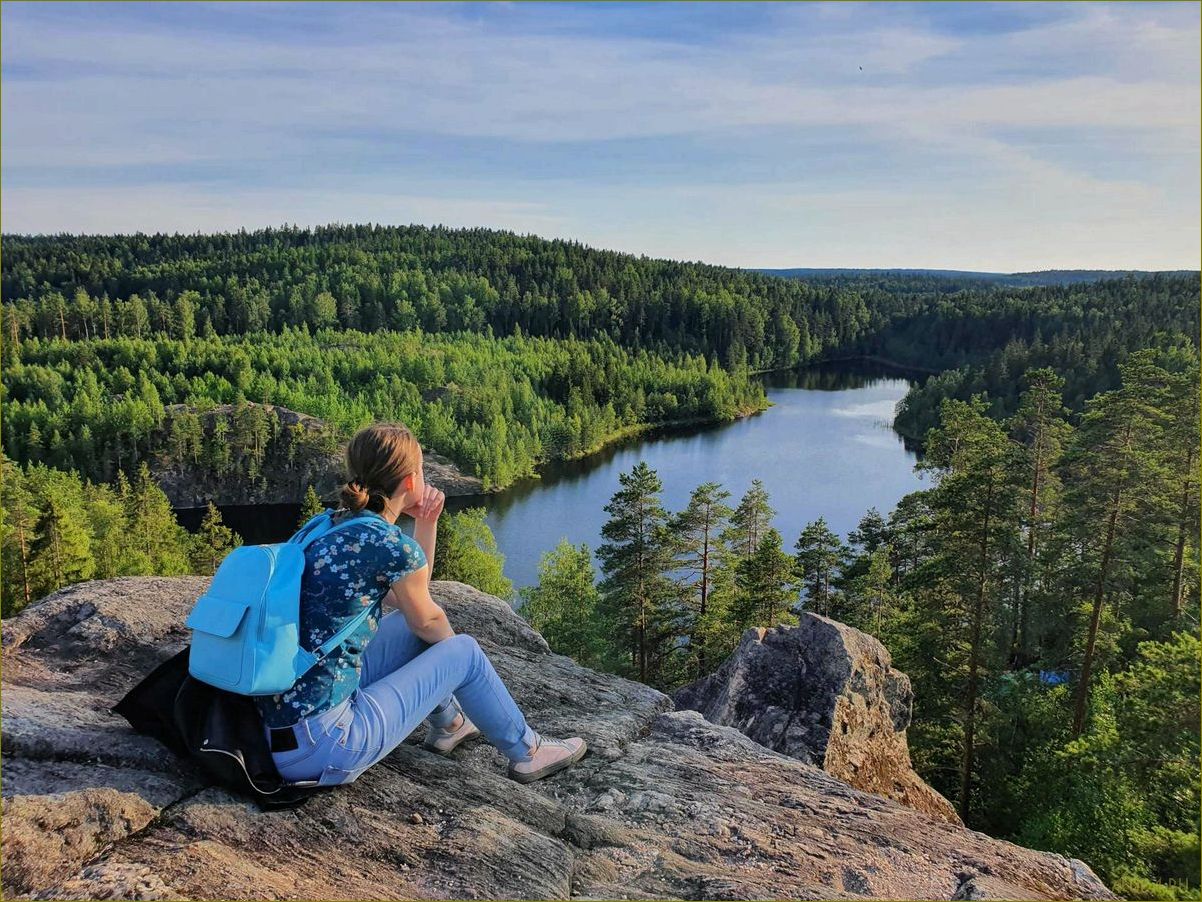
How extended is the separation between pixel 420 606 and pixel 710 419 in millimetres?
85203

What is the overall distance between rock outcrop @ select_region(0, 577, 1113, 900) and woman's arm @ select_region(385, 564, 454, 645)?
95 cm

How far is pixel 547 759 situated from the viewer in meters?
4.95

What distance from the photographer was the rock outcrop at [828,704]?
28.2ft

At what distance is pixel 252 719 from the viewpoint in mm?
3617

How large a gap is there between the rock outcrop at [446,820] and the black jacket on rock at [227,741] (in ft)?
0.47

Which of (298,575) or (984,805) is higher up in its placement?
(298,575)

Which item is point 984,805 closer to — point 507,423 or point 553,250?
point 507,423

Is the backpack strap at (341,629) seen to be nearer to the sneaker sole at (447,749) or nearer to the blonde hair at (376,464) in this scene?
the blonde hair at (376,464)

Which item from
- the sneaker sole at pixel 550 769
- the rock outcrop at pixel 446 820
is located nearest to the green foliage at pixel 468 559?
the rock outcrop at pixel 446 820

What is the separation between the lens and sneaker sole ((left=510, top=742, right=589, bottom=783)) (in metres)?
4.80

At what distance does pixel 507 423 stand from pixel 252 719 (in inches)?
2773

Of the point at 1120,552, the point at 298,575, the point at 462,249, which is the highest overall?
the point at 462,249

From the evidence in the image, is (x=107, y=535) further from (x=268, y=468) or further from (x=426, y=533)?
(x=426, y=533)

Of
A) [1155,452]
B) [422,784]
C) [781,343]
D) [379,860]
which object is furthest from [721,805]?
[781,343]
